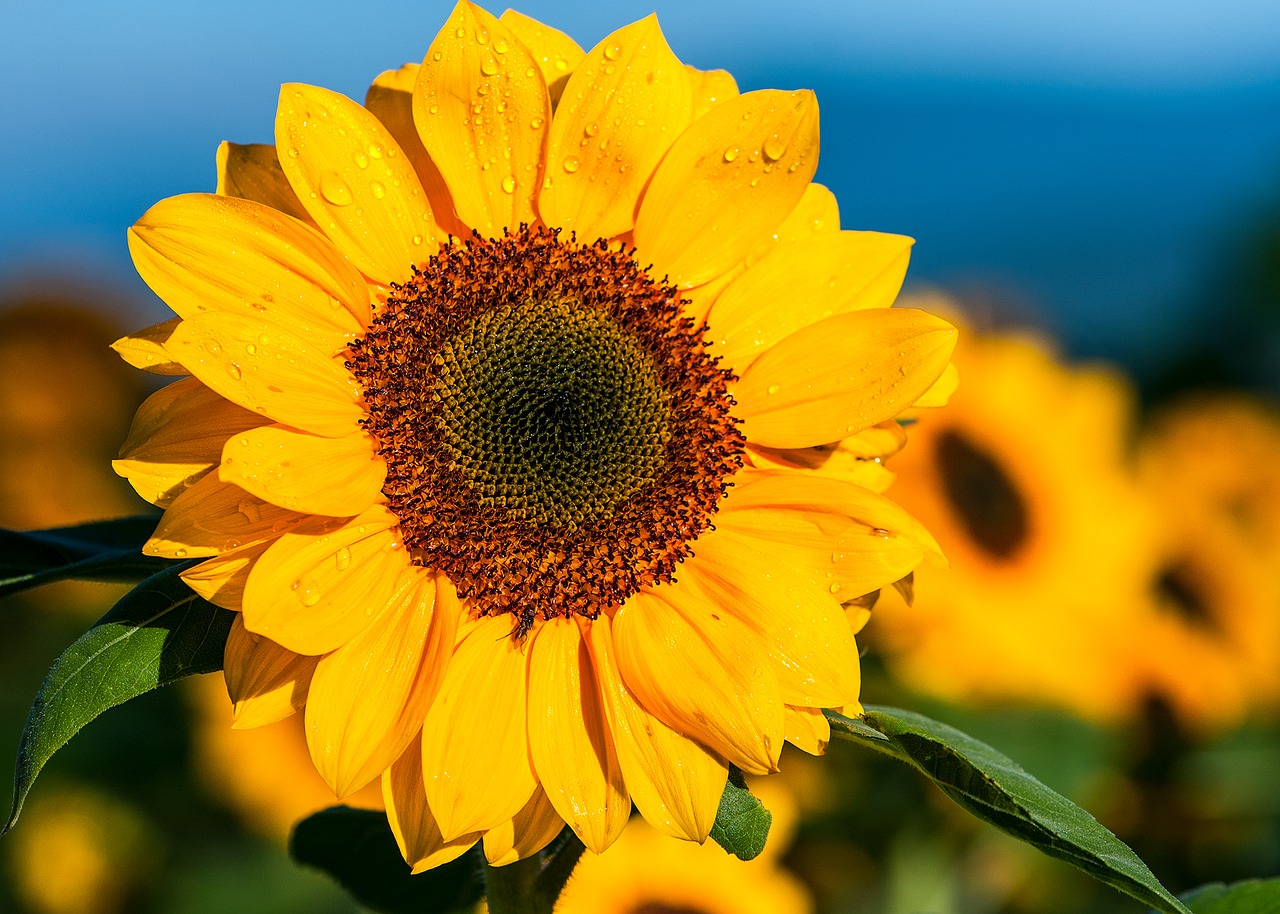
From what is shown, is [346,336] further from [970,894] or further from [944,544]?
[970,894]

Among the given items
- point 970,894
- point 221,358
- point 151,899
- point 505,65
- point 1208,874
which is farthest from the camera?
point 151,899

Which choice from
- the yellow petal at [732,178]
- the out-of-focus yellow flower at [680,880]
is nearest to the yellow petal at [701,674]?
the yellow petal at [732,178]

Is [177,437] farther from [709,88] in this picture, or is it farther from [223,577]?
[709,88]

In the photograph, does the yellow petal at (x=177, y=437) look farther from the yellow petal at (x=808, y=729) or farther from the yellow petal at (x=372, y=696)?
the yellow petal at (x=808, y=729)

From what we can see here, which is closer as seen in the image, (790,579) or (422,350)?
(790,579)

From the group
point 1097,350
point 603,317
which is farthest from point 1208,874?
point 1097,350

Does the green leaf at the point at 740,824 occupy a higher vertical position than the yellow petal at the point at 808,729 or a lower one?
lower
